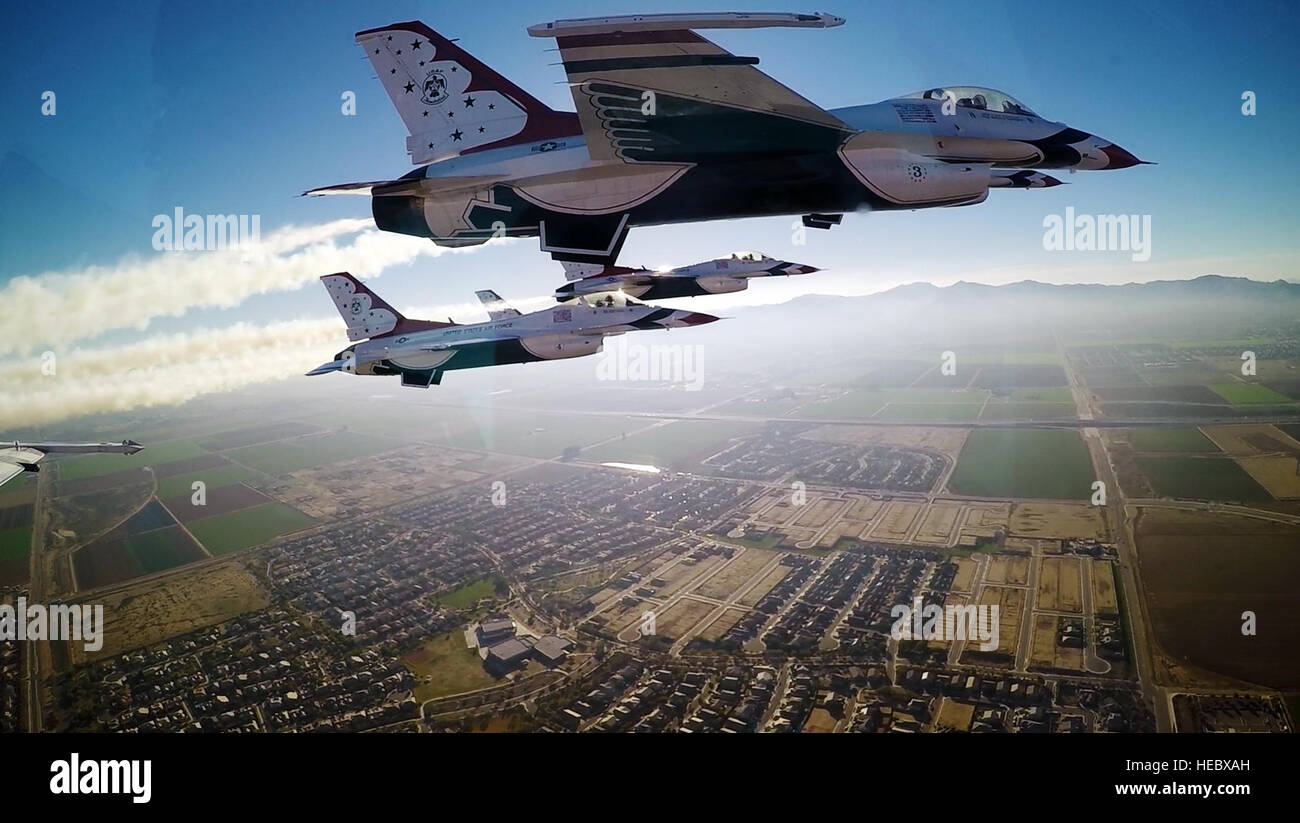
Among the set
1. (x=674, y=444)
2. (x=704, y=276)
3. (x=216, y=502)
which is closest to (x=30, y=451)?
(x=704, y=276)

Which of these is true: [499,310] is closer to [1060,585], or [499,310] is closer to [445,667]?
[445,667]

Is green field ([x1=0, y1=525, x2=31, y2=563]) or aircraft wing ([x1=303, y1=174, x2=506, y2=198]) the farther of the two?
green field ([x1=0, y1=525, x2=31, y2=563])

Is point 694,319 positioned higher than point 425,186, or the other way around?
point 425,186

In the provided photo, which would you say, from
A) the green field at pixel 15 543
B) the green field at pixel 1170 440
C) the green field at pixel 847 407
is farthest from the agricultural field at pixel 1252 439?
the green field at pixel 15 543

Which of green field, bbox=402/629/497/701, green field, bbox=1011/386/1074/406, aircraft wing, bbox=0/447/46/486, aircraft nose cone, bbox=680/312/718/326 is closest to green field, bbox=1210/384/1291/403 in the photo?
green field, bbox=1011/386/1074/406

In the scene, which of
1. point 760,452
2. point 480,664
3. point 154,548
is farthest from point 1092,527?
point 154,548

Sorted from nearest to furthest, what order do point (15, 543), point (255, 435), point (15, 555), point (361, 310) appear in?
point (361, 310)
point (15, 555)
point (15, 543)
point (255, 435)

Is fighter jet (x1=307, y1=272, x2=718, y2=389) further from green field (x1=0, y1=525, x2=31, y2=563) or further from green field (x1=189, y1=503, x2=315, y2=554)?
green field (x1=0, y1=525, x2=31, y2=563)

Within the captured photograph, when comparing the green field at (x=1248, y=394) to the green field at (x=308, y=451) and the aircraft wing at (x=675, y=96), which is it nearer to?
the aircraft wing at (x=675, y=96)
